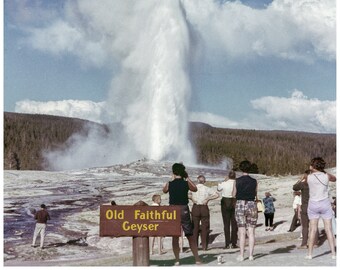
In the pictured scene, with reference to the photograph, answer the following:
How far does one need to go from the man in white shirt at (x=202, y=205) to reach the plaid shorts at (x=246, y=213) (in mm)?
1379

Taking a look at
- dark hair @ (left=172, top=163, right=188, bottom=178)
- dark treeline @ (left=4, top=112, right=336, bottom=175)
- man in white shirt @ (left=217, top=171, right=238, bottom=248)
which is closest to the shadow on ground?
man in white shirt @ (left=217, top=171, right=238, bottom=248)

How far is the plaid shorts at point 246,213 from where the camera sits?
25.8ft

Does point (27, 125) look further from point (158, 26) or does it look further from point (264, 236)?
point (264, 236)

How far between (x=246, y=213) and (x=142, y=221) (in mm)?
1222

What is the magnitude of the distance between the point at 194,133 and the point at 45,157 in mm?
43873

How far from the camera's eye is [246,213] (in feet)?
25.8

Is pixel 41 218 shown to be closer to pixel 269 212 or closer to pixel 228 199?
pixel 228 199

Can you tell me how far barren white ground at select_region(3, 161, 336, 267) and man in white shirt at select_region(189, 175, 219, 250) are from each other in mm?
320

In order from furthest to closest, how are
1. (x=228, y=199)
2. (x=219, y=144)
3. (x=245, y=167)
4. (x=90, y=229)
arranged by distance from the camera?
(x=219, y=144), (x=90, y=229), (x=228, y=199), (x=245, y=167)

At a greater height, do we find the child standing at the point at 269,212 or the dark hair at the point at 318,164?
the dark hair at the point at 318,164

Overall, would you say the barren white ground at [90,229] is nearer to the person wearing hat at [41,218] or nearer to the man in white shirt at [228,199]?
the person wearing hat at [41,218]

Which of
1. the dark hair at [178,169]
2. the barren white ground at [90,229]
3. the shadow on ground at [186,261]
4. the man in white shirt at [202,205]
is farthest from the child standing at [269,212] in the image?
the dark hair at [178,169]

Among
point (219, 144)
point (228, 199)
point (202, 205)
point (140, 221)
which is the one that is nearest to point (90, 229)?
point (202, 205)

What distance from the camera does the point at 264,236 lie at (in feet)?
39.1
